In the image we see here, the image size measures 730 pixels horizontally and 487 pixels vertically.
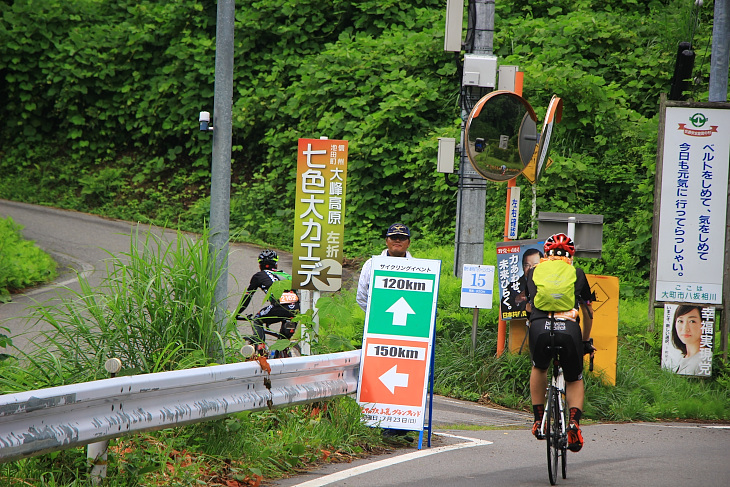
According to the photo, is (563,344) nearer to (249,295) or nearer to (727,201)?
(249,295)

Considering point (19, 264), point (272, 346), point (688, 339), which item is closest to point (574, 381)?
point (272, 346)

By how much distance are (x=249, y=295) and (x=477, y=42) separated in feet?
16.9

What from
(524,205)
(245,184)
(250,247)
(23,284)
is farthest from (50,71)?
(524,205)

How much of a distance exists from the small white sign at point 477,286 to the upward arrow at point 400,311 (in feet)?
9.77

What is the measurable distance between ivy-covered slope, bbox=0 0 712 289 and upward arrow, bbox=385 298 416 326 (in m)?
8.94

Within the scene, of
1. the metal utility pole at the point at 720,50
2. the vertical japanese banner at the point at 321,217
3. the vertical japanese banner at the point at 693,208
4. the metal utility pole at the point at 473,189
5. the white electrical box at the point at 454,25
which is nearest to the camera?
the vertical japanese banner at the point at 321,217

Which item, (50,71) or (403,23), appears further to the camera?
(50,71)

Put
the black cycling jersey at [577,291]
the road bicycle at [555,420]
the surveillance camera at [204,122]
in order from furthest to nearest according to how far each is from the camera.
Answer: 1. the surveillance camera at [204,122]
2. the black cycling jersey at [577,291]
3. the road bicycle at [555,420]

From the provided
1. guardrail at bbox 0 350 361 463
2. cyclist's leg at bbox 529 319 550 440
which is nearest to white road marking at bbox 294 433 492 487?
guardrail at bbox 0 350 361 463

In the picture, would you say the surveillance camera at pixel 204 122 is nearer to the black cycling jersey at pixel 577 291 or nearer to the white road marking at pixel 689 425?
the black cycling jersey at pixel 577 291

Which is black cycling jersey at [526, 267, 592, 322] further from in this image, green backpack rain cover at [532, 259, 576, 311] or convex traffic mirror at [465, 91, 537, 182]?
convex traffic mirror at [465, 91, 537, 182]

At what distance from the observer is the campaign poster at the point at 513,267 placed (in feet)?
35.5

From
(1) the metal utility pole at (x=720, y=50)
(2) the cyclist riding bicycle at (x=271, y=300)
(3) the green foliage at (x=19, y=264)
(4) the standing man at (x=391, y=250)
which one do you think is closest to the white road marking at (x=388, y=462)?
(4) the standing man at (x=391, y=250)

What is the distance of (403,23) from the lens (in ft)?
72.8
